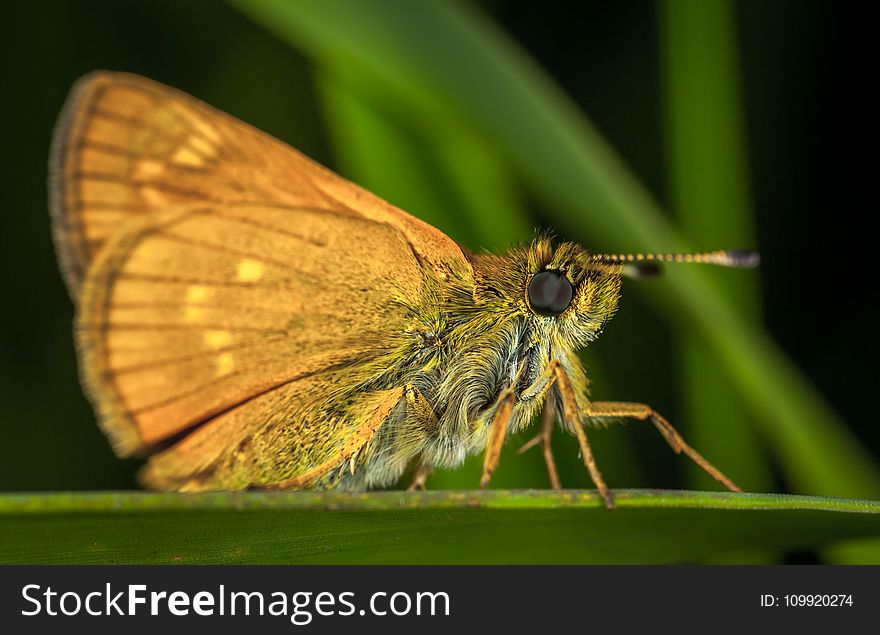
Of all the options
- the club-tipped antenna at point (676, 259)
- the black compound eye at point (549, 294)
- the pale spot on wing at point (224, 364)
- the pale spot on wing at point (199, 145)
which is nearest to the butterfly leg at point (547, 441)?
the black compound eye at point (549, 294)

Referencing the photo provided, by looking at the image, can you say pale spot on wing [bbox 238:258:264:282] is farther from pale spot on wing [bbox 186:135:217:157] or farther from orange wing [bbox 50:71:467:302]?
pale spot on wing [bbox 186:135:217:157]

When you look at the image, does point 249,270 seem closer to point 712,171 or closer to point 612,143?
point 712,171

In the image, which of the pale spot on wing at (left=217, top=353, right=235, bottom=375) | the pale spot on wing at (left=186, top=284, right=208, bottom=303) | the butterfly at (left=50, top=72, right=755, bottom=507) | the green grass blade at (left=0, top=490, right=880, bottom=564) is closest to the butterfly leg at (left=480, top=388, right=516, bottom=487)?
the butterfly at (left=50, top=72, right=755, bottom=507)

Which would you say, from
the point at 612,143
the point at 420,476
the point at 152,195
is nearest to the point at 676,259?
the point at 420,476

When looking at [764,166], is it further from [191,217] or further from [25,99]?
[25,99]

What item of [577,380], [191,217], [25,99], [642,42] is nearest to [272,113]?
[25,99]

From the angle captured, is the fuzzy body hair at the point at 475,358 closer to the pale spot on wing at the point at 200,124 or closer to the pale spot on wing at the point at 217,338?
the pale spot on wing at the point at 217,338

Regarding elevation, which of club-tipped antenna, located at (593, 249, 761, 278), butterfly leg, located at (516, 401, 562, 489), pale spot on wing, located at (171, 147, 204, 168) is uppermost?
pale spot on wing, located at (171, 147, 204, 168)
